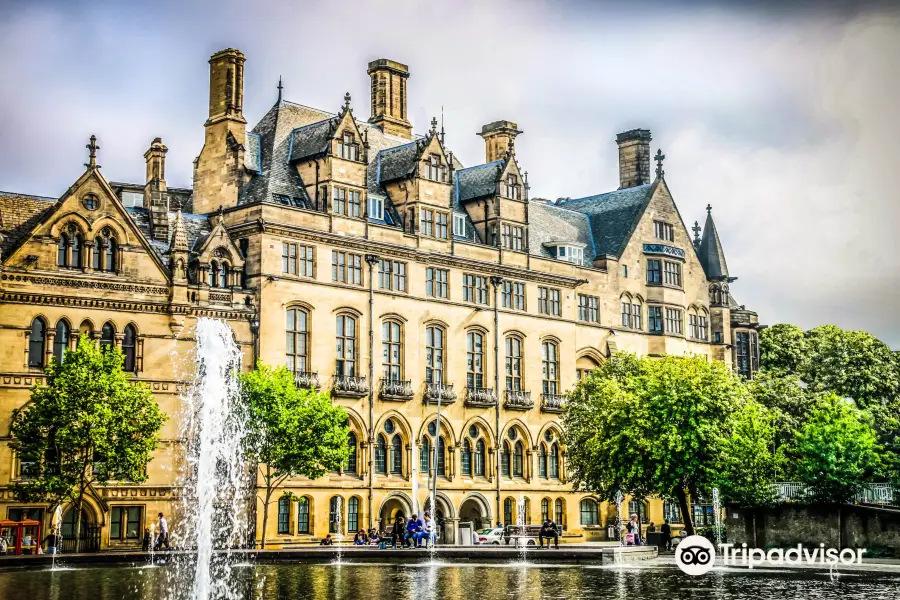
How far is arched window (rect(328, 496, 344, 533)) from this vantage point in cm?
7050

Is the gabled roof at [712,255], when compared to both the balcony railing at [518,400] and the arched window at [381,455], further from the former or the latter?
the arched window at [381,455]

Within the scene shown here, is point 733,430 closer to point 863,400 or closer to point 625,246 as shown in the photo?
point 625,246

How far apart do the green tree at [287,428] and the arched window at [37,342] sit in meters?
9.01

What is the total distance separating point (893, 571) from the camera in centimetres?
4569

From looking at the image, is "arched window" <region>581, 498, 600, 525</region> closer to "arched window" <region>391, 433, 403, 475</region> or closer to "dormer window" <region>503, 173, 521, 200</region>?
"arched window" <region>391, 433, 403, 475</region>

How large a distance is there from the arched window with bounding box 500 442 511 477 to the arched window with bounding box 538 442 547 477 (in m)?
2.63

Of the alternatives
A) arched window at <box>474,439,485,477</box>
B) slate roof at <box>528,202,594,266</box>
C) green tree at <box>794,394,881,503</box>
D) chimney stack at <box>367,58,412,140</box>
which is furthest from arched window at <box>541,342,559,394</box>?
green tree at <box>794,394,881,503</box>

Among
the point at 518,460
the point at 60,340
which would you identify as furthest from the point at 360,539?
the point at 60,340

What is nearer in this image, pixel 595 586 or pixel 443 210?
pixel 595 586

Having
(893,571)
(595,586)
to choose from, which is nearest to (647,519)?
(893,571)

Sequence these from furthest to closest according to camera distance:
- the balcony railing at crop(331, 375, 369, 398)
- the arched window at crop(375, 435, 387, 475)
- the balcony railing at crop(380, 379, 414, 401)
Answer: the balcony railing at crop(380, 379, 414, 401)
the arched window at crop(375, 435, 387, 475)
the balcony railing at crop(331, 375, 369, 398)

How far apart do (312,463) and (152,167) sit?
20.8 meters

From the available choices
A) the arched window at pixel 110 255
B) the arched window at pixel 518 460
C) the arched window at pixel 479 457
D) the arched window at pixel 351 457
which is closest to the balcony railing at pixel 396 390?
the arched window at pixel 351 457

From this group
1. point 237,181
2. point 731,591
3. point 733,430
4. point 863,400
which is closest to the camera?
point 731,591
